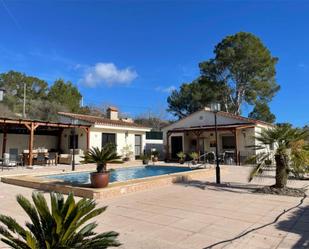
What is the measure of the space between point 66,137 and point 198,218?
1985 cm

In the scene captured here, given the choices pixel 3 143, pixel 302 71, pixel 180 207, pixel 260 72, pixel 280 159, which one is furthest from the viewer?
pixel 260 72

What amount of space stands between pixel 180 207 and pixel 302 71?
2541 cm

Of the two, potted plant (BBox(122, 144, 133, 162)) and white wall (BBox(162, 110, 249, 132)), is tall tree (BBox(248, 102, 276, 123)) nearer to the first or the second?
white wall (BBox(162, 110, 249, 132))

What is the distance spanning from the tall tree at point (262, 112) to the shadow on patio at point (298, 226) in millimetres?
27836

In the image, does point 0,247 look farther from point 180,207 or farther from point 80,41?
point 80,41

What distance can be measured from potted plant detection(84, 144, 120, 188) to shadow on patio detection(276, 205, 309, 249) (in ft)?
18.6

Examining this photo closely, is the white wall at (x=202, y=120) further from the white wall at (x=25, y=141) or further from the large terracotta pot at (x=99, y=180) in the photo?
the large terracotta pot at (x=99, y=180)

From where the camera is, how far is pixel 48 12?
16.2m

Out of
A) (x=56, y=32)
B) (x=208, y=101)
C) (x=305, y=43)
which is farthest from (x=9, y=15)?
(x=208, y=101)

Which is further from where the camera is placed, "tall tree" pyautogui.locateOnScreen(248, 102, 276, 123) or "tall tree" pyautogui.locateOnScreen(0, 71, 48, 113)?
"tall tree" pyautogui.locateOnScreen(0, 71, 48, 113)

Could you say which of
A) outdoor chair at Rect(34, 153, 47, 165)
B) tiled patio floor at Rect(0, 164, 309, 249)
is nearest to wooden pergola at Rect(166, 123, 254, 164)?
outdoor chair at Rect(34, 153, 47, 165)

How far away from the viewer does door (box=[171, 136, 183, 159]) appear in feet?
88.7

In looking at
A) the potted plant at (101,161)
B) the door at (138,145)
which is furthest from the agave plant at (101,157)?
the door at (138,145)

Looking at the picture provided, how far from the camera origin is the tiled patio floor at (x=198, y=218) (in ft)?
16.0
